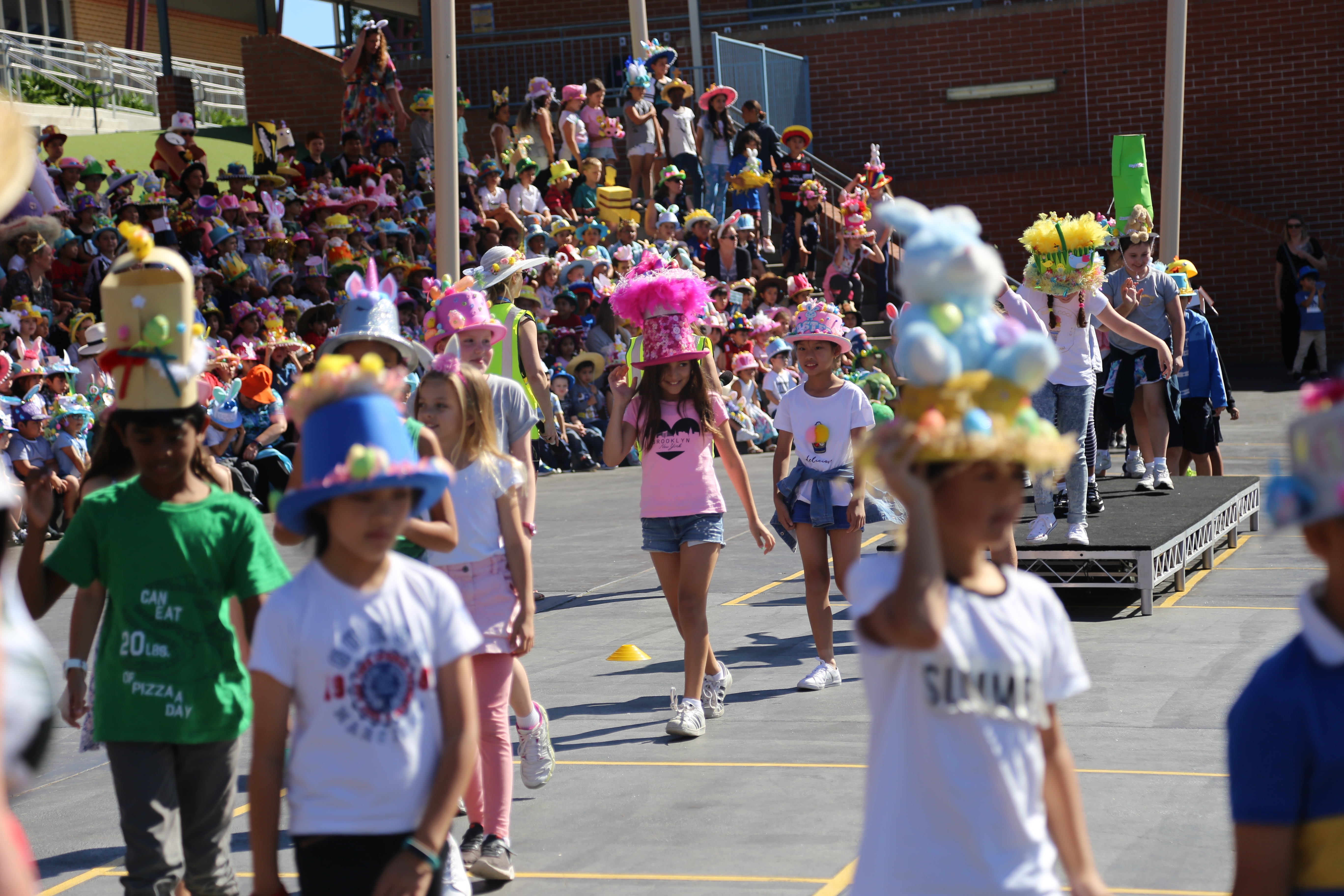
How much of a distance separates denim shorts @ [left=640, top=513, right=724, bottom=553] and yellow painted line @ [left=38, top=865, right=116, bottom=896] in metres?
2.70

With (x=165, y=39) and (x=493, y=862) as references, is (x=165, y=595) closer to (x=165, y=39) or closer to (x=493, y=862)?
(x=493, y=862)

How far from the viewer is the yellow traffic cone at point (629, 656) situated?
827 centimetres

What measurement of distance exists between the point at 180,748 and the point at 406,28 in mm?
34212

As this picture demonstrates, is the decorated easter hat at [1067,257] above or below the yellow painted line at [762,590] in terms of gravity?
above

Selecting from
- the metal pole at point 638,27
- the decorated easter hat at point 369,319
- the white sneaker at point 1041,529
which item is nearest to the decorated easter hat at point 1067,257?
the white sneaker at point 1041,529

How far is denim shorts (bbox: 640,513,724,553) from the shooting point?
22.2ft

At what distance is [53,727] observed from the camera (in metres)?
2.42

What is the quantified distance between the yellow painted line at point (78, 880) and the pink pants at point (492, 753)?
1363 mm

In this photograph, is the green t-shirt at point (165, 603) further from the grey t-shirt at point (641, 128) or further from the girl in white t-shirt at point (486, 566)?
the grey t-shirt at point (641, 128)

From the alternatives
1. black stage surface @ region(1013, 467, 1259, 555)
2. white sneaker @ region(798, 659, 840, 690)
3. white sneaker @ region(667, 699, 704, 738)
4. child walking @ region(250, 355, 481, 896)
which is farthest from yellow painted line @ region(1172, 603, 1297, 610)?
child walking @ region(250, 355, 481, 896)

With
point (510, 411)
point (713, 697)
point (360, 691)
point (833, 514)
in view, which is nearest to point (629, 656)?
point (713, 697)

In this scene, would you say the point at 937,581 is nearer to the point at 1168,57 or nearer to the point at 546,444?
the point at 1168,57

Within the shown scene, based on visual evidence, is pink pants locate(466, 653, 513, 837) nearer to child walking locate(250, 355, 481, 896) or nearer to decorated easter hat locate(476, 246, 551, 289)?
child walking locate(250, 355, 481, 896)

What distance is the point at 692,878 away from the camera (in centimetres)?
491
